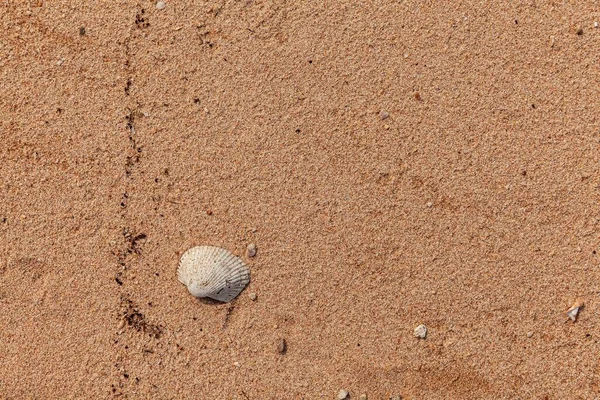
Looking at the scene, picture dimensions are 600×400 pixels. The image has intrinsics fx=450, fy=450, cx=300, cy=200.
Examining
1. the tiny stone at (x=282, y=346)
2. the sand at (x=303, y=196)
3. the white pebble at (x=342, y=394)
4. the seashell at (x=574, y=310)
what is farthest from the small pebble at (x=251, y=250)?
the seashell at (x=574, y=310)

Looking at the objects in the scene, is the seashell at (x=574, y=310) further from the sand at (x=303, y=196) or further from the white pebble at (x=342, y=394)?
the white pebble at (x=342, y=394)

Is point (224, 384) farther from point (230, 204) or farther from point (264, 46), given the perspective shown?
point (264, 46)

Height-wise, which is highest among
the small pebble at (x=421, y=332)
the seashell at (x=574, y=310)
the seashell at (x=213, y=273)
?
the seashell at (x=213, y=273)

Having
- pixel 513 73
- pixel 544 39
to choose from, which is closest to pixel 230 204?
pixel 513 73

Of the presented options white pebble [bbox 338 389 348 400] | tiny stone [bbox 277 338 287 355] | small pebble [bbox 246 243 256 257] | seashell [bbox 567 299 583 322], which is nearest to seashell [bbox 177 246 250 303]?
small pebble [bbox 246 243 256 257]

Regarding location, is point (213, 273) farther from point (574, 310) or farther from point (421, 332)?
point (574, 310)

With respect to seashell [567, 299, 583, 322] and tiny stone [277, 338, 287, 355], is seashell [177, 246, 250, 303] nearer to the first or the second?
tiny stone [277, 338, 287, 355]
